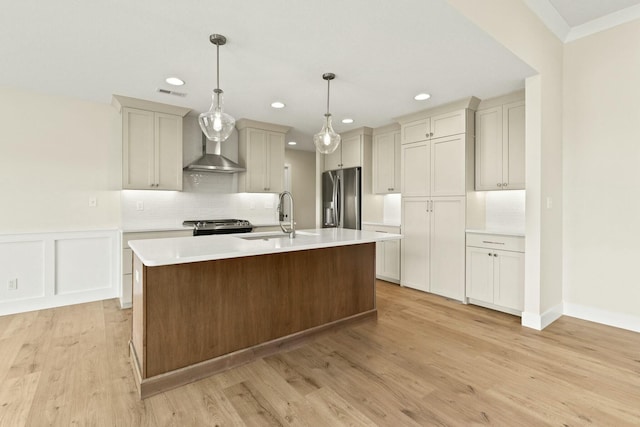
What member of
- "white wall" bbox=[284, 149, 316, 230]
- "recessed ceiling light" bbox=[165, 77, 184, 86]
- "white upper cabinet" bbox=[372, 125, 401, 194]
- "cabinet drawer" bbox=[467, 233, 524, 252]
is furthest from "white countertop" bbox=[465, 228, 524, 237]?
"white wall" bbox=[284, 149, 316, 230]

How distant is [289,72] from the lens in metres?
2.97

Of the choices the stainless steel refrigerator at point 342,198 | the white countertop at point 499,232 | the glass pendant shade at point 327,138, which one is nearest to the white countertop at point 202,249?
the glass pendant shade at point 327,138

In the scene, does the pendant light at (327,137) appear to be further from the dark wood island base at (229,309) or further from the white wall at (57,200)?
the white wall at (57,200)

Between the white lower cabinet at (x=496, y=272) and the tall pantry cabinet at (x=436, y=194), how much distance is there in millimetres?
126

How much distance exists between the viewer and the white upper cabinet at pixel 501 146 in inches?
135

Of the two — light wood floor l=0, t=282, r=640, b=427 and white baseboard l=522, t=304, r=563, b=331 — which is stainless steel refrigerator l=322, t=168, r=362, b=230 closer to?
light wood floor l=0, t=282, r=640, b=427

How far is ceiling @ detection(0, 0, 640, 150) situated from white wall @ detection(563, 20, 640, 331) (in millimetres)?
472

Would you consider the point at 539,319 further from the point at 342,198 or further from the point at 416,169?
the point at 342,198

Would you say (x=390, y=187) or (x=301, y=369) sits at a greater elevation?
(x=390, y=187)

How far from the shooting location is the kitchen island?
196 centimetres

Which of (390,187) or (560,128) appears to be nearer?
(560,128)

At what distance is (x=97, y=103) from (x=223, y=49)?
240 centimetres

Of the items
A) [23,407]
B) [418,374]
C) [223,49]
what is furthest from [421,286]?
[23,407]

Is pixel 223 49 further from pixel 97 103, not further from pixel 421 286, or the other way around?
pixel 421 286
